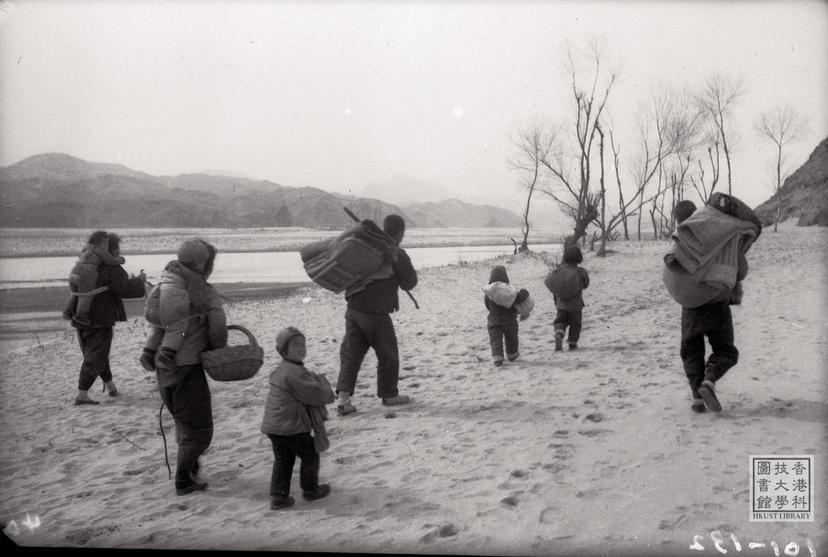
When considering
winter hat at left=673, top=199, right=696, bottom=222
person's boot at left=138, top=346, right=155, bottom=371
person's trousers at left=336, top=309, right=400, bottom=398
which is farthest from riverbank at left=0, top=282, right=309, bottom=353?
winter hat at left=673, top=199, right=696, bottom=222

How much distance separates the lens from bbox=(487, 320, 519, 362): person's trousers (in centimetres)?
652

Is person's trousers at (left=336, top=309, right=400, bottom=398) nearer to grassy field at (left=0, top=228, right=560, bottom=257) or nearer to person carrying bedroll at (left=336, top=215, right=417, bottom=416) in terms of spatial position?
person carrying bedroll at (left=336, top=215, right=417, bottom=416)

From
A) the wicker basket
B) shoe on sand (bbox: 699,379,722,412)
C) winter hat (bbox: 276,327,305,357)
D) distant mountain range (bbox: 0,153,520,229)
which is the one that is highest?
distant mountain range (bbox: 0,153,520,229)

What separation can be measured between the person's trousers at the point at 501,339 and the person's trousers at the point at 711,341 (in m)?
2.41

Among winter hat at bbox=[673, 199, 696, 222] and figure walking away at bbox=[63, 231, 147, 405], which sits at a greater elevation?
winter hat at bbox=[673, 199, 696, 222]

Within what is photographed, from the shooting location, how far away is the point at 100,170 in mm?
6316

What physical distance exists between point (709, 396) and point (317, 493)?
2.69 metres

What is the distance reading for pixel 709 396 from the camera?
13.6ft

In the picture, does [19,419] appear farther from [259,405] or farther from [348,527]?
[348,527]

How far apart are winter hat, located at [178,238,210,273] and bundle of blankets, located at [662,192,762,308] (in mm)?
3112

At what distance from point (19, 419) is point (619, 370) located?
549cm

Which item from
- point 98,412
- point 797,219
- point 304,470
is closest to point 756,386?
point 304,470

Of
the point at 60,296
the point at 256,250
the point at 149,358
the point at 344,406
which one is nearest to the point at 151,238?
the point at 344,406

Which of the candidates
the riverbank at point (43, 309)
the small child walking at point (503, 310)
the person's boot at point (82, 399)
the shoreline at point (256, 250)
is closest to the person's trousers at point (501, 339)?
the small child walking at point (503, 310)
